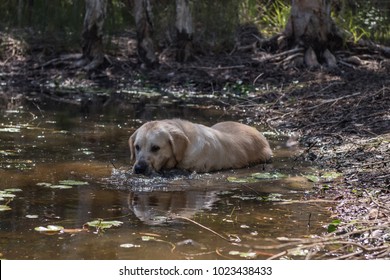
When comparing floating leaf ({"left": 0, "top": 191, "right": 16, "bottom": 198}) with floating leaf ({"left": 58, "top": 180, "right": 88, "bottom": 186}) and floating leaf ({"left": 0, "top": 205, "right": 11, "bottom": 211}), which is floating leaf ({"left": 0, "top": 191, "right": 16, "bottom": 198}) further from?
floating leaf ({"left": 58, "top": 180, "right": 88, "bottom": 186})

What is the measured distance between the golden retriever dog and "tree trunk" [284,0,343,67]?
27.2ft

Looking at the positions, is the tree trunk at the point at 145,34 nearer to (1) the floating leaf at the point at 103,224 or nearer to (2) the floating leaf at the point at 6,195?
(2) the floating leaf at the point at 6,195

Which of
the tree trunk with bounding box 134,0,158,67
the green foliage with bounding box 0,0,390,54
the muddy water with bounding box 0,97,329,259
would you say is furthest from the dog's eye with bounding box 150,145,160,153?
the green foliage with bounding box 0,0,390,54

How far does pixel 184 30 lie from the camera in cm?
1911

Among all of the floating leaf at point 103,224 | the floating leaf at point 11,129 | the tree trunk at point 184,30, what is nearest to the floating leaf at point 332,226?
the floating leaf at point 103,224

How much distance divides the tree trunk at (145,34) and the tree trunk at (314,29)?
127 inches

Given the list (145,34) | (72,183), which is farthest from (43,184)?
(145,34)

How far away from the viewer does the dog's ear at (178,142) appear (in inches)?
348

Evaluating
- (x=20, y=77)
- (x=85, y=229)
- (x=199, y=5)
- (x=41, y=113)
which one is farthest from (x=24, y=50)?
(x=85, y=229)

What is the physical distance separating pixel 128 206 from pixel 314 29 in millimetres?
11486

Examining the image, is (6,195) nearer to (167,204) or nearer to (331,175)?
(167,204)

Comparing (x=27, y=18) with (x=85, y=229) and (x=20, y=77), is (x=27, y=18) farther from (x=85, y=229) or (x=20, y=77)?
(x=85, y=229)

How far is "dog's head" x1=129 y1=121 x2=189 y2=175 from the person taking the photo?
871cm

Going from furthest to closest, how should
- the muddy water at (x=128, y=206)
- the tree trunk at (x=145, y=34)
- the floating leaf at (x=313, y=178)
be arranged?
the tree trunk at (x=145, y=34)
the floating leaf at (x=313, y=178)
the muddy water at (x=128, y=206)
